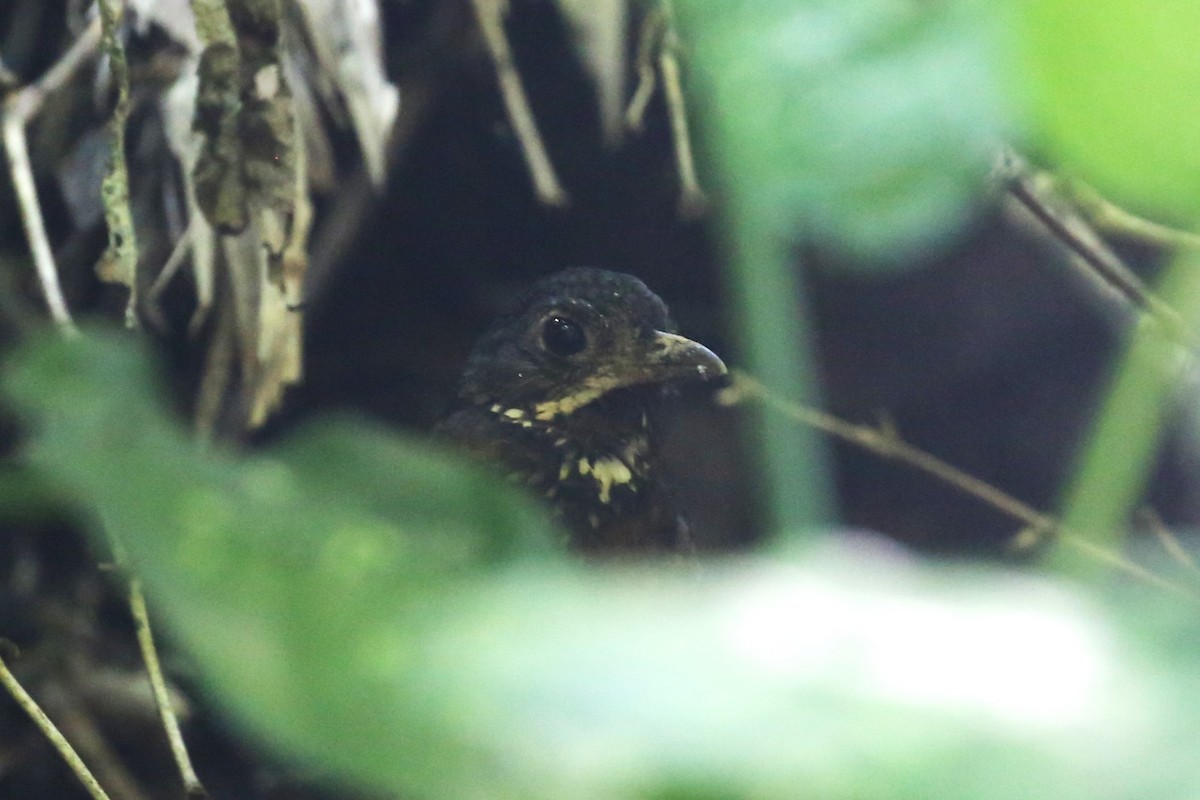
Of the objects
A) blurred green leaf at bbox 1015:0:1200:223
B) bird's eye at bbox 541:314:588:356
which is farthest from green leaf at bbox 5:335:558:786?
→ bird's eye at bbox 541:314:588:356

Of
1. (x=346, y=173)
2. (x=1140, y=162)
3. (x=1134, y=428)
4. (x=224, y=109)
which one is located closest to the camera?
(x=1140, y=162)

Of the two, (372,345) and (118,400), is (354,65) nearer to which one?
(372,345)

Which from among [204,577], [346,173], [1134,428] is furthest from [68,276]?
[204,577]

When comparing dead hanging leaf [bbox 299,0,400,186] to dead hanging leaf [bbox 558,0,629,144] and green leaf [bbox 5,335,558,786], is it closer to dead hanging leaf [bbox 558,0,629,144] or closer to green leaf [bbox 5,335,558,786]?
dead hanging leaf [bbox 558,0,629,144]

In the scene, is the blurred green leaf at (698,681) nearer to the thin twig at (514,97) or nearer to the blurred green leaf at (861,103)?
the blurred green leaf at (861,103)

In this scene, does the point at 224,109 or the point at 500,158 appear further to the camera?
the point at 500,158

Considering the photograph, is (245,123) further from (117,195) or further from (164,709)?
(164,709)
